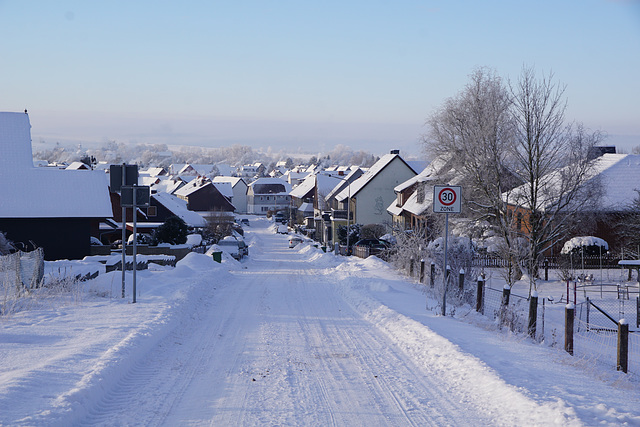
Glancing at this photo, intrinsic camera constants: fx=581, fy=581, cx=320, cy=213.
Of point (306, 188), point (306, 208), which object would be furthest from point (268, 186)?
point (306, 208)

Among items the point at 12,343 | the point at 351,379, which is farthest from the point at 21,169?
the point at 351,379

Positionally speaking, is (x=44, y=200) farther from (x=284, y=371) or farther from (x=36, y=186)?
(x=284, y=371)

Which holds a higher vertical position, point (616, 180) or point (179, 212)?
point (616, 180)

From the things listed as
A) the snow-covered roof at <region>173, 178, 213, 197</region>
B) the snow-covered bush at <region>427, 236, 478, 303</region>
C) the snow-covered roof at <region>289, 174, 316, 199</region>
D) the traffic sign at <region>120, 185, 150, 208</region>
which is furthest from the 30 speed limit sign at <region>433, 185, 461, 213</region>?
the snow-covered roof at <region>289, 174, 316, 199</region>

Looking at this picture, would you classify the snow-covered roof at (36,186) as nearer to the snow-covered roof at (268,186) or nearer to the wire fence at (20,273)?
the wire fence at (20,273)

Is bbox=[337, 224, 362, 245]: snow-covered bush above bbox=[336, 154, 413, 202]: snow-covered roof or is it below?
below

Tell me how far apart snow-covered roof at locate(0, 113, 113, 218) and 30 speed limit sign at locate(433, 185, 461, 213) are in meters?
23.8

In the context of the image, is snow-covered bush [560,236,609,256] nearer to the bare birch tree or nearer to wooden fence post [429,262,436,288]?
the bare birch tree

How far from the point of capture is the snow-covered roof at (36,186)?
31.6 m

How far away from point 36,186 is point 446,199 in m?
26.9

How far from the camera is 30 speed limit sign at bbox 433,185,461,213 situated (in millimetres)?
14180

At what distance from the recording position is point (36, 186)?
33062 mm

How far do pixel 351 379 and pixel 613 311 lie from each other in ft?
55.9

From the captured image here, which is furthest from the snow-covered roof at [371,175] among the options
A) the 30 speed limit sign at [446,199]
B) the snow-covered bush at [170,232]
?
the 30 speed limit sign at [446,199]
